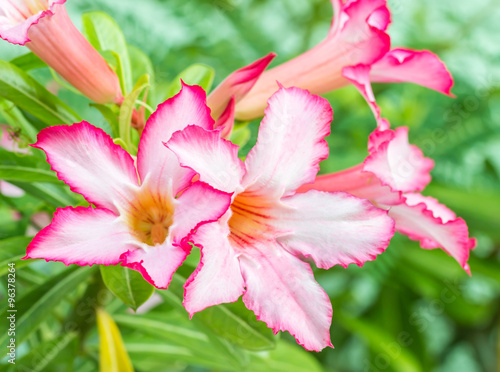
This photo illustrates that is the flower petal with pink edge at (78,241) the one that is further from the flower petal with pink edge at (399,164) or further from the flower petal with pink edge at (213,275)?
the flower petal with pink edge at (399,164)

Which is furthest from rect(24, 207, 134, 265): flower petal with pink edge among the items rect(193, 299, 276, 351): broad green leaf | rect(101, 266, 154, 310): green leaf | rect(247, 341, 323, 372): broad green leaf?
rect(247, 341, 323, 372): broad green leaf

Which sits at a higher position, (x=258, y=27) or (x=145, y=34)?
(x=145, y=34)

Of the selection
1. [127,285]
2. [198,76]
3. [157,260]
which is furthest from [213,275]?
[198,76]

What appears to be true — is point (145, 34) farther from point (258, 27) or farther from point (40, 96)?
point (40, 96)

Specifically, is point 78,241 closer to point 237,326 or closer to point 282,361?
point 237,326

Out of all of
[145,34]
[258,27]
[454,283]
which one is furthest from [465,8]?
[145,34]

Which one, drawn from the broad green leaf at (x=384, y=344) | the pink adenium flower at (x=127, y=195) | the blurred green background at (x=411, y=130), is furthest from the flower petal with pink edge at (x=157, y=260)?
the broad green leaf at (x=384, y=344)

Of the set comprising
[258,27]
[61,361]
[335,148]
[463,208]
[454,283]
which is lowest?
[454,283]
